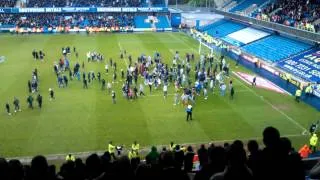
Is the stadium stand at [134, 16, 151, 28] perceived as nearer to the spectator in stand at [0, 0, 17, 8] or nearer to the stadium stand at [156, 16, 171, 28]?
the stadium stand at [156, 16, 171, 28]

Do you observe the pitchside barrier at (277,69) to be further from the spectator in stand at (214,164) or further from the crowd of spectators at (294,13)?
the spectator in stand at (214,164)

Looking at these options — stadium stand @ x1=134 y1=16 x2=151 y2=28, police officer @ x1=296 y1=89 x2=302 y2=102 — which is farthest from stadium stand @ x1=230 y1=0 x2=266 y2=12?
police officer @ x1=296 y1=89 x2=302 y2=102

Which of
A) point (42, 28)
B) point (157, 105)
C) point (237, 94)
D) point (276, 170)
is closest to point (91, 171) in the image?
point (276, 170)

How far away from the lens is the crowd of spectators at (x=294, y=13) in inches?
1588

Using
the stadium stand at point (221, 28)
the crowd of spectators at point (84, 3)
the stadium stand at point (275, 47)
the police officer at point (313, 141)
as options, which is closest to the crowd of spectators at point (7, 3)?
the crowd of spectators at point (84, 3)

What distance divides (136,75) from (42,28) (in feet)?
126

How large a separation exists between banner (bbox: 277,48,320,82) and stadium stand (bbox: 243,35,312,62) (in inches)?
54.3

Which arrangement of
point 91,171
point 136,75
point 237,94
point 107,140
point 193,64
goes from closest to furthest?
point 91,171, point 107,140, point 237,94, point 136,75, point 193,64

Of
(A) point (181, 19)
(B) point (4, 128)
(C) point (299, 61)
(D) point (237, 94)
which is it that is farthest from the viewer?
(A) point (181, 19)

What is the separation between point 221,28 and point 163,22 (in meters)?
12.5

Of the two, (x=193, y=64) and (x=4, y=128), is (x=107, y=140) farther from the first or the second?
(x=193, y=64)

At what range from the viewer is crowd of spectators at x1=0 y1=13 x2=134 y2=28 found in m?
66.9

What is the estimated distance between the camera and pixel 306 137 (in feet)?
72.0

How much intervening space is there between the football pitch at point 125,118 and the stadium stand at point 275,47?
8.95 metres
